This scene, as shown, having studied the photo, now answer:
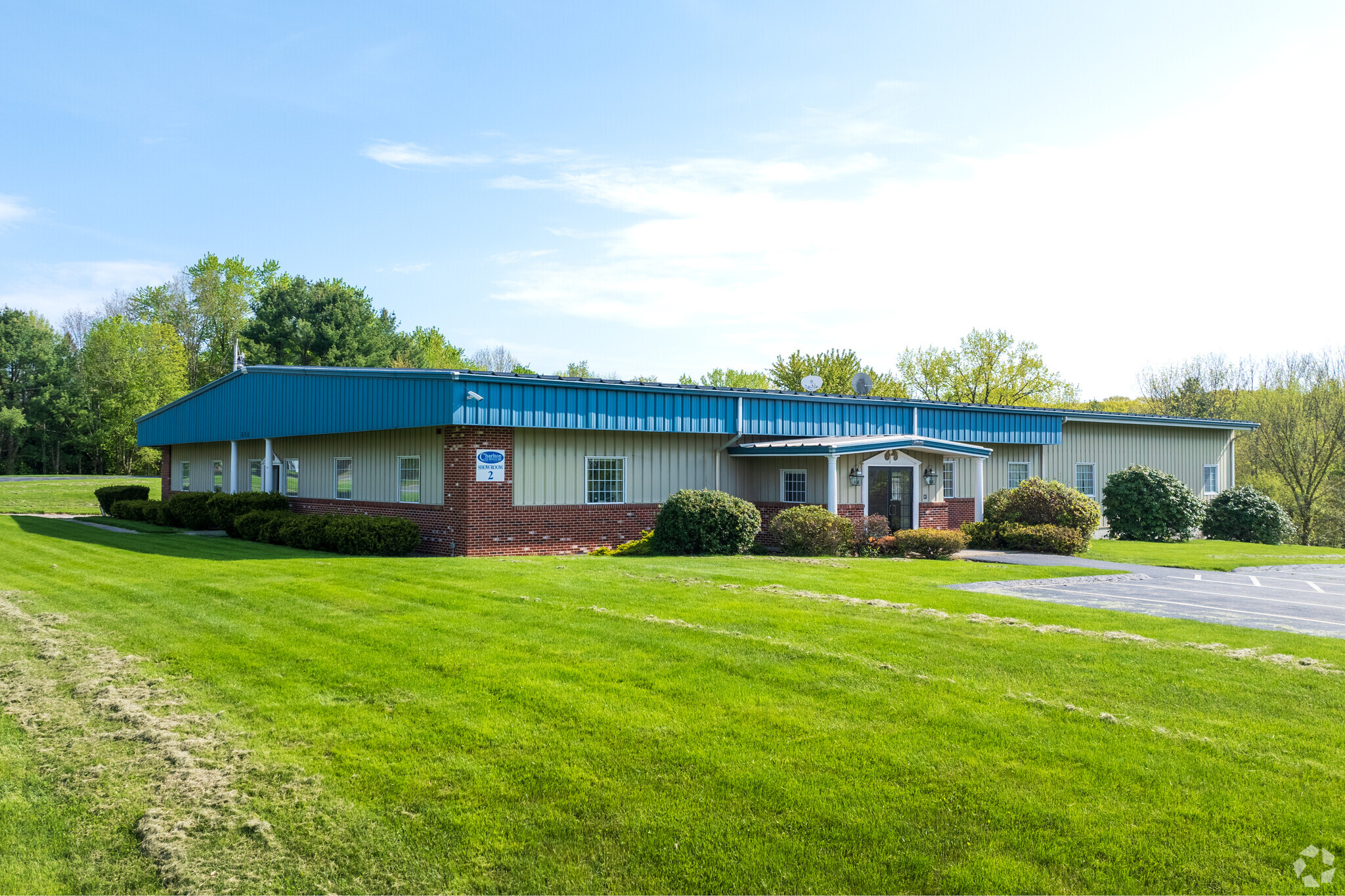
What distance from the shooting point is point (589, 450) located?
2056cm

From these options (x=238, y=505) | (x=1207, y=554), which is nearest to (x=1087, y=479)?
(x=1207, y=554)

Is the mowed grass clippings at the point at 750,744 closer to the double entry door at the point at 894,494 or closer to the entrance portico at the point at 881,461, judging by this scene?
the entrance portico at the point at 881,461

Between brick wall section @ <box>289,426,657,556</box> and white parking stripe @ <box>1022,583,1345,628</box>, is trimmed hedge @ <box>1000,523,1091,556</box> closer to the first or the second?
white parking stripe @ <box>1022,583,1345,628</box>

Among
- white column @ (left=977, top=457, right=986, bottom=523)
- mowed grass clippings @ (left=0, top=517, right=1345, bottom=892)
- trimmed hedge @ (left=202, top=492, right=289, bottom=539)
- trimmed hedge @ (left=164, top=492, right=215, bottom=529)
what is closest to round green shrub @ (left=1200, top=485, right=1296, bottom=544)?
white column @ (left=977, top=457, right=986, bottom=523)

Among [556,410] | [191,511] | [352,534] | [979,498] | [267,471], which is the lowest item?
[352,534]

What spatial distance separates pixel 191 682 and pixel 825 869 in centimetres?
575

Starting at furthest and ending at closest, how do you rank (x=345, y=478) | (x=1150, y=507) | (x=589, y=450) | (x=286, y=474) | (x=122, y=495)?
(x=122, y=495), (x=286, y=474), (x=1150, y=507), (x=345, y=478), (x=589, y=450)

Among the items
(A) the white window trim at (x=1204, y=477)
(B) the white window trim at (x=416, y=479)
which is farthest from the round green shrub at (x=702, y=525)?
(A) the white window trim at (x=1204, y=477)

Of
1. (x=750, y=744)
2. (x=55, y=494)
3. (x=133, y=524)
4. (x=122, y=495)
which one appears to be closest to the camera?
(x=750, y=744)

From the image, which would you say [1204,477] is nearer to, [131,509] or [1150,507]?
[1150,507]

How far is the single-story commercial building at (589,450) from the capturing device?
18938mm

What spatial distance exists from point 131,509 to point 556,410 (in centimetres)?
1939

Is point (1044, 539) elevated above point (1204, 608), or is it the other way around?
point (1044, 539)

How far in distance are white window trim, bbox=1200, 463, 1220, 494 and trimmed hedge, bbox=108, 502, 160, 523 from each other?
1379 inches
